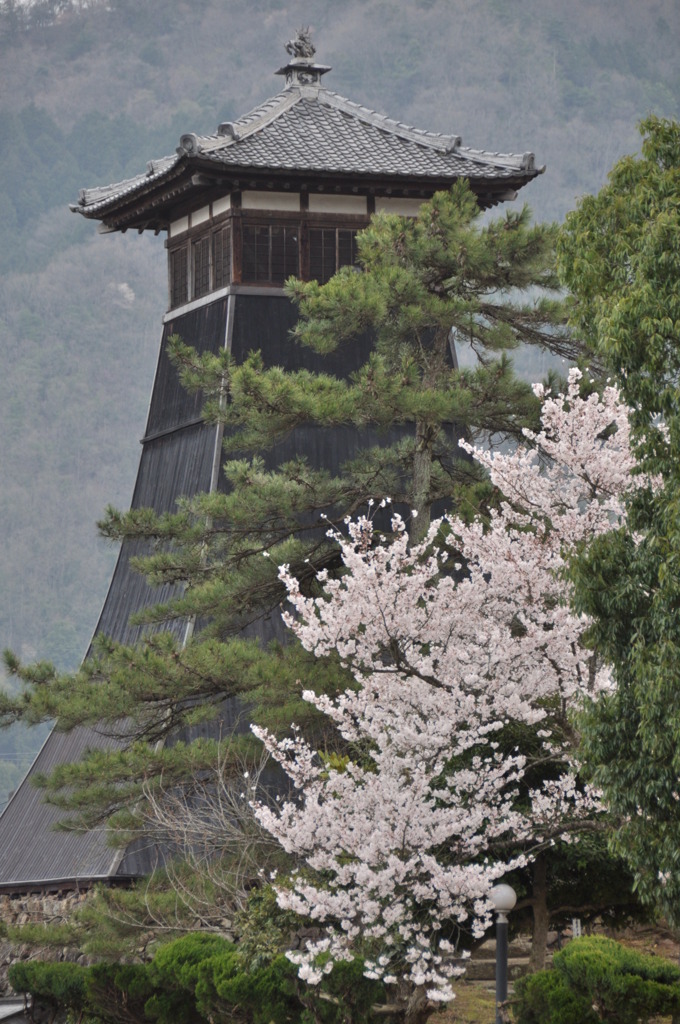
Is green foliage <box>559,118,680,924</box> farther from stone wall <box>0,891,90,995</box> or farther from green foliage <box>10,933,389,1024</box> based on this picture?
stone wall <box>0,891,90,995</box>

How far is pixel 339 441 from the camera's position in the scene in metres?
19.9

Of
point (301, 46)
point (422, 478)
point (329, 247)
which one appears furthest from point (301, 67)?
point (422, 478)

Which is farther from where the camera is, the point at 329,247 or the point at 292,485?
the point at 329,247

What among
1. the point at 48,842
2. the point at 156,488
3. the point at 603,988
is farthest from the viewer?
the point at 156,488

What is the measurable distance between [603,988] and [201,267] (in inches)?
539

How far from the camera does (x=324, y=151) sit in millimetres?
20219

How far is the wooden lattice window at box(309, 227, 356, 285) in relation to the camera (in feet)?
66.5

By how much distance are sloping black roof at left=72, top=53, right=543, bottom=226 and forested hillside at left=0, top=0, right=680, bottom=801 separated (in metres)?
51.1

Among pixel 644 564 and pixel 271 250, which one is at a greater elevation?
pixel 271 250

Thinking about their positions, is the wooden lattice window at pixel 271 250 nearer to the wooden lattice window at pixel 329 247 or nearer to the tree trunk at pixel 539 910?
the wooden lattice window at pixel 329 247

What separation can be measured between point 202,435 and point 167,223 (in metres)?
3.69

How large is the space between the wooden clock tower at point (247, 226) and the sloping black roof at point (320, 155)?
1.0 inches

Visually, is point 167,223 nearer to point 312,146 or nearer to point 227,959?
point 312,146

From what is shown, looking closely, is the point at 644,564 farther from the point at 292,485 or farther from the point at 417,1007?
the point at 292,485
